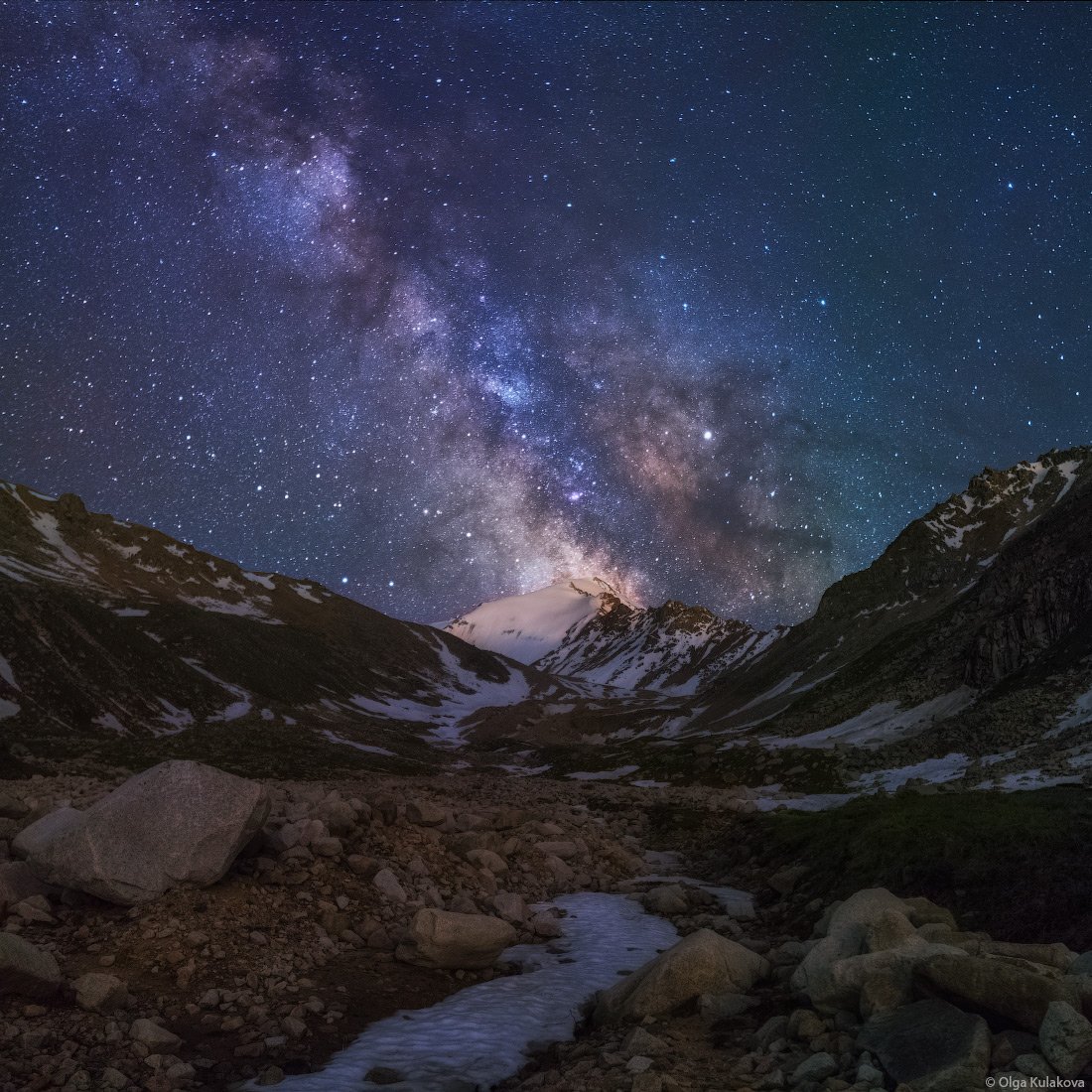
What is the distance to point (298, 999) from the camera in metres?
11.6

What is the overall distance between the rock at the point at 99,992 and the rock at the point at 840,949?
9925mm

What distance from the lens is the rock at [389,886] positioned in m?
16.4

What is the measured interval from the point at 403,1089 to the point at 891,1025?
19.7 ft

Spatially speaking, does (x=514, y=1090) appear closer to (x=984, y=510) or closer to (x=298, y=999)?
(x=298, y=999)

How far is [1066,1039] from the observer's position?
6820 mm

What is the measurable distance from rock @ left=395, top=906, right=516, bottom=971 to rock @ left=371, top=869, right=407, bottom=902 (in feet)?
8.30

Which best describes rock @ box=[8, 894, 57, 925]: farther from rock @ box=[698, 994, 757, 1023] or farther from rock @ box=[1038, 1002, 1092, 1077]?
rock @ box=[1038, 1002, 1092, 1077]

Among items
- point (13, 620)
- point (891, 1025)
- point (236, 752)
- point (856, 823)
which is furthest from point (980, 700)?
point (13, 620)

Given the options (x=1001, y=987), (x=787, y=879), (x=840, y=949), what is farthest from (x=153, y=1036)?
(x=787, y=879)

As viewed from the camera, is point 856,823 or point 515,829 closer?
point 856,823

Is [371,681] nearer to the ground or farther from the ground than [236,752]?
farther from the ground

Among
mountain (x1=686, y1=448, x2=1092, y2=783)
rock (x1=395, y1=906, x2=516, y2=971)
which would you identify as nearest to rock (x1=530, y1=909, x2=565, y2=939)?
rock (x1=395, y1=906, x2=516, y2=971)

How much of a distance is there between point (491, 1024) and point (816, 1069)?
214 inches

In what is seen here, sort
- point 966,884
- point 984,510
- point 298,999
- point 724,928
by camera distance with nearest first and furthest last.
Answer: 1. point 298,999
2. point 966,884
3. point 724,928
4. point 984,510
